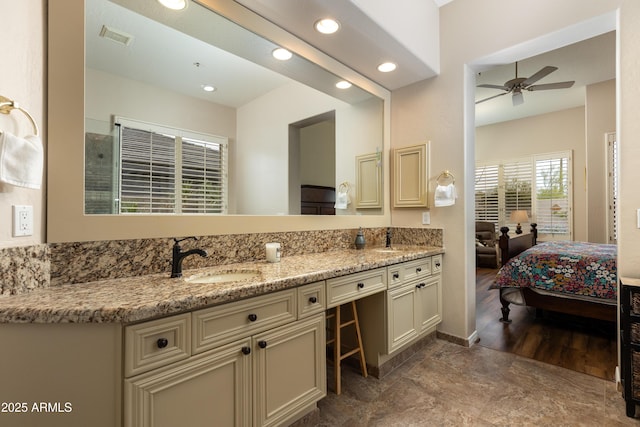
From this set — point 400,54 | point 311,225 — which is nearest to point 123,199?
point 311,225

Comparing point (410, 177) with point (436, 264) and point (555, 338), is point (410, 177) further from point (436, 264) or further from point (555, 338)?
point (555, 338)

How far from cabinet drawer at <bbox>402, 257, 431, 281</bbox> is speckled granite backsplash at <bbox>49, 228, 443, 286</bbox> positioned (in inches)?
25.3

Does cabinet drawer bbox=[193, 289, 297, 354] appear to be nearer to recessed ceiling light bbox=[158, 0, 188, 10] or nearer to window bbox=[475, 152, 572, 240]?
recessed ceiling light bbox=[158, 0, 188, 10]

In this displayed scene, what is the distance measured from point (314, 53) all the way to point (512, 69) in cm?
342

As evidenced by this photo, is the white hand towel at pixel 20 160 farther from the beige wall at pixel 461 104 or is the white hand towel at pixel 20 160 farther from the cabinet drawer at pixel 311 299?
the beige wall at pixel 461 104

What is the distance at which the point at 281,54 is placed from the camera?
2.22 meters

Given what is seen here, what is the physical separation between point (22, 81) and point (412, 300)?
8.33 feet

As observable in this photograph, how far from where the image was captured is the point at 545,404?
1840mm

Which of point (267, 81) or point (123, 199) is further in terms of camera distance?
point (267, 81)

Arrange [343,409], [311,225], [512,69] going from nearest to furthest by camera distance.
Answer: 1. [343,409]
2. [311,225]
3. [512,69]

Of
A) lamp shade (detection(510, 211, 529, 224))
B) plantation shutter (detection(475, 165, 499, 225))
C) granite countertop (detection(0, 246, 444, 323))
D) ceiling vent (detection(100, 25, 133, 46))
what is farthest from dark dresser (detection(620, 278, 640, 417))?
plantation shutter (detection(475, 165, 499, 225))

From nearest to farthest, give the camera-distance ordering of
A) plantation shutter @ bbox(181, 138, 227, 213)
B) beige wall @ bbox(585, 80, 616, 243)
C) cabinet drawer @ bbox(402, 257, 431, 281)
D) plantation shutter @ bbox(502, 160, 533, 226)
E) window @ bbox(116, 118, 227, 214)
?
window @ bbox(116, 118, 227, 214) → plantation shutter @ bbox(181, 138, 227, 213) → cabinet drawer @ bbox(402, 257, 431, 281) → beige wall @ bbox(585, 80, 616, 243) → plantation shutter @ bbox(502, 160, 533, 226)

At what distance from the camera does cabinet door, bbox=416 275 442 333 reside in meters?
2.45

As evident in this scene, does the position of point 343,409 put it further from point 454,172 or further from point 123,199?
point 454,172
